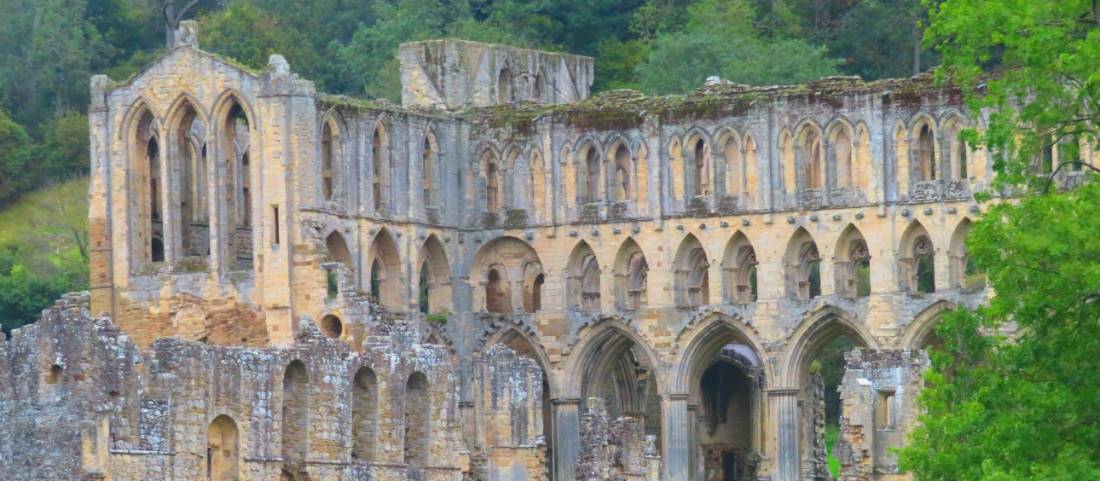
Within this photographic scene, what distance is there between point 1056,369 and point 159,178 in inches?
1258

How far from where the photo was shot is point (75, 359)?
58.5 metres

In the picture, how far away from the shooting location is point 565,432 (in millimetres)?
78750

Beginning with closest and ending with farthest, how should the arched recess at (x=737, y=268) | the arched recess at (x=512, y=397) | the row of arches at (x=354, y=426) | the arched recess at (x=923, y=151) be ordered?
the row of arches at (x=354, y=426), the arched recess at (x=512, y=397), the arched recess at (x=923, y=151), the arched recess at (x=737, y=268)

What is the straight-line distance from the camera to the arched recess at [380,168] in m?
77.1

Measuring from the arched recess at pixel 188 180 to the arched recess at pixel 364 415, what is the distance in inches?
447

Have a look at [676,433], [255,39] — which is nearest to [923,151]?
[676,433]

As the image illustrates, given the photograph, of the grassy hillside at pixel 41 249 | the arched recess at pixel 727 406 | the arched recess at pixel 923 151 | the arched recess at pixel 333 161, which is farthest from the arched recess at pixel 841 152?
the grassy hillside at pixel 41 249

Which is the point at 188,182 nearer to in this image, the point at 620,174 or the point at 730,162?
the point at 620,174

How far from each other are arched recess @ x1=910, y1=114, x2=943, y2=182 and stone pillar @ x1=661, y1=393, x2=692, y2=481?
6830 millimetres

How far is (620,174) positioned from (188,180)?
8827 millimetres

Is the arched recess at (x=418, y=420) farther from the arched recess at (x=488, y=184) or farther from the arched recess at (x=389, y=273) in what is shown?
the arched recess at (x=488, y=184)

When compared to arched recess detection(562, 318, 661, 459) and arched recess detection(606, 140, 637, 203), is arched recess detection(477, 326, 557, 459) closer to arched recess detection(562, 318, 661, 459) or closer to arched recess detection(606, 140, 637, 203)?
arched recess detection(562, 318, 661, 459)

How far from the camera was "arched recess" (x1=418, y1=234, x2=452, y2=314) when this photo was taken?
79.1 metres

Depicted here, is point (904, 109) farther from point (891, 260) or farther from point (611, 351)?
point (611, 351)
